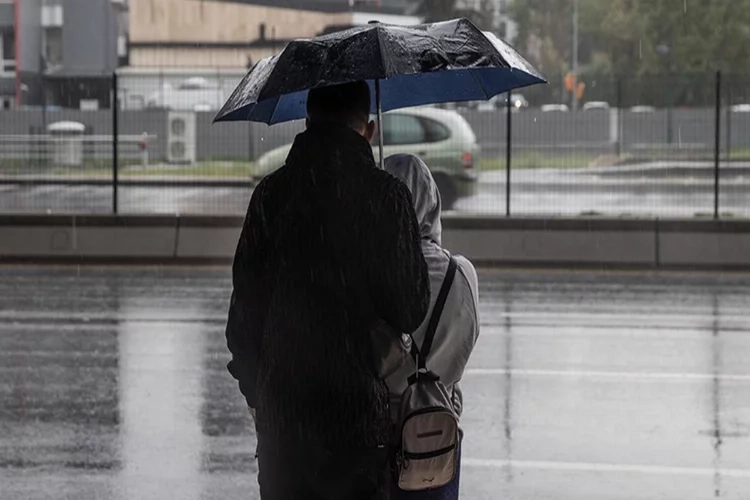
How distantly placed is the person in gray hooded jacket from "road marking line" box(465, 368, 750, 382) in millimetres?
5941

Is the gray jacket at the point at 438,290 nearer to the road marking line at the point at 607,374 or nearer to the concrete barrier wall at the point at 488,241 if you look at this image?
the road marking line at the point at 607,374

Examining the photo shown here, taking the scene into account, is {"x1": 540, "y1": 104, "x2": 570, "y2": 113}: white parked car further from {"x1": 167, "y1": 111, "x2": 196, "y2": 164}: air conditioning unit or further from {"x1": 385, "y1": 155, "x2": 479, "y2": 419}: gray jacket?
{"x1": 385, "y1": 155, "x2": 479, "y2": 419}: gray jacket

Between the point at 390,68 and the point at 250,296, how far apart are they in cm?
72

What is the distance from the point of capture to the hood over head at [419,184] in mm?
3793

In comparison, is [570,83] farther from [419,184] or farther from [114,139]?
[419,184]

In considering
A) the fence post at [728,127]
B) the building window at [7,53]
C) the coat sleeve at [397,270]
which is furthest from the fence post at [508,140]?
the building window at [7,53]

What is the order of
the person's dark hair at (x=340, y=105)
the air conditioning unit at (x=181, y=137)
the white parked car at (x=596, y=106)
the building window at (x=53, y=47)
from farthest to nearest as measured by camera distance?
the building window at (x=53, y=47)
the air conditioning unit at (x=181, y=137)
the white parked car at (x=596, y=106)
the person's dark hair at (x=340, y=105)

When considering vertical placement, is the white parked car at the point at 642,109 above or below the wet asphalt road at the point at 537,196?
above

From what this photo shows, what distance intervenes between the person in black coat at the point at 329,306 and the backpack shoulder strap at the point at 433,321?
0.65 ft

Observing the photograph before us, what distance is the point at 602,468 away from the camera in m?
7.12

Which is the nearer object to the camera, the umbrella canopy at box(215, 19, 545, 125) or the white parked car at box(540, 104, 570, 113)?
the umbrella canopy at box(215, 19, 545, 125)

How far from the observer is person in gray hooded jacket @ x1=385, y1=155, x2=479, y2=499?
373cm

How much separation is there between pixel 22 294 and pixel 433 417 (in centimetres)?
1147

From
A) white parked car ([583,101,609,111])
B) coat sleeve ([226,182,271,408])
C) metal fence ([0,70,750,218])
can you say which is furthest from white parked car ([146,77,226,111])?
coat sleeve ([226,182,271,408])
